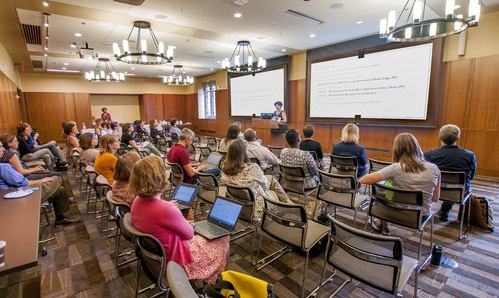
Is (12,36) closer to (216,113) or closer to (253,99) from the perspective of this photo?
(253,99)

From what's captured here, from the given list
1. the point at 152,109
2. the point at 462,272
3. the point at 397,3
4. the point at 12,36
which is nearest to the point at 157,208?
the point at 462,272

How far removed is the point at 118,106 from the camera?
49.1 ft

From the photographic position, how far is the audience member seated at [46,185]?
262cm

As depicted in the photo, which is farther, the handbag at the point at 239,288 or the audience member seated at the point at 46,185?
the audience member seated at the point at 46,185

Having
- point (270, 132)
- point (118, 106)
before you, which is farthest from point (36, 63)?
point (270, 132)

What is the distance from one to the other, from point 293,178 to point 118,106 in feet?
48.3

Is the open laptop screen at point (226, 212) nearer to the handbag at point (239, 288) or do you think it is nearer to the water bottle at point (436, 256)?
the handbag at point (239, 288)

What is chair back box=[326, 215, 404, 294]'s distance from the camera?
144cm

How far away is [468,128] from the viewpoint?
549 cm

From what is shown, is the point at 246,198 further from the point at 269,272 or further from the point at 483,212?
the point at 483,212

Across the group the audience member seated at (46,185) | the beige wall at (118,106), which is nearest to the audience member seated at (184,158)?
the audience member seated at (46,185)

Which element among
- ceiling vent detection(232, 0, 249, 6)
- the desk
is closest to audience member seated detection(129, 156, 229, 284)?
the desk

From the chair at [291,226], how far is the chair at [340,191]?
0.70m

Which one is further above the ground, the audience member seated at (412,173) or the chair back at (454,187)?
the audience member seated at (412,173)
